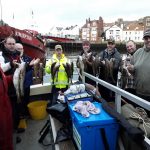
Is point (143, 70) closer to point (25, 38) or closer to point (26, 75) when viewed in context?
point (26, 75)

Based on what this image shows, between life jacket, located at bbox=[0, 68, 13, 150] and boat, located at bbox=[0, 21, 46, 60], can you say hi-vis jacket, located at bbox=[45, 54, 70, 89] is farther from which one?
boat, located at bbox=[0, 21, 46, 60]

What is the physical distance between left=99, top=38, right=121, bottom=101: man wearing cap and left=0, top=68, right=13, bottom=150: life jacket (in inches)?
72.9

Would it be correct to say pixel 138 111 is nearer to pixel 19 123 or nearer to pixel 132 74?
pixel 132 74

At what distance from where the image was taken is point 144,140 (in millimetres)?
2037

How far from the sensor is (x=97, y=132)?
2.39m

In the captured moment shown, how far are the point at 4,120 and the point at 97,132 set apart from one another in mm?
1343

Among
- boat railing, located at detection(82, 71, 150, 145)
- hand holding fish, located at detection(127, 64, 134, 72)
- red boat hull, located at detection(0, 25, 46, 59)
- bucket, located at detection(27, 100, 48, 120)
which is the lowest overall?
bucket, located at detection(27, 100, 48, 120)

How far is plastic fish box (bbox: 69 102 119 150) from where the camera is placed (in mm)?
2352

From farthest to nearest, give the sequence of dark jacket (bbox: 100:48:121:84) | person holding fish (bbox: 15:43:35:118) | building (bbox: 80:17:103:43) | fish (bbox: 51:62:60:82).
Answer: building (bbox: 80:17:103:43) < fish (bbox: 51:62:60:82) < dark jacket (bbox: 100:48:121:84) < person holding fish (bbox: 15:43:35:118)

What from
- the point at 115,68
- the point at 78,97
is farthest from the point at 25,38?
the point at 78,97

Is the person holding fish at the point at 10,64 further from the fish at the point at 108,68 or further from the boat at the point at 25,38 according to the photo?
the boat at the point at 25,38

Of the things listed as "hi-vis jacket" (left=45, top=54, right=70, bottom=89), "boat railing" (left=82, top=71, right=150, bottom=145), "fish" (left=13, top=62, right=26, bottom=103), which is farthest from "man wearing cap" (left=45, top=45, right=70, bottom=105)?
"boat railing" (left=82, top=71, right=150, bottom=145)

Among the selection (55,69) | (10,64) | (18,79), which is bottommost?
(18,79)

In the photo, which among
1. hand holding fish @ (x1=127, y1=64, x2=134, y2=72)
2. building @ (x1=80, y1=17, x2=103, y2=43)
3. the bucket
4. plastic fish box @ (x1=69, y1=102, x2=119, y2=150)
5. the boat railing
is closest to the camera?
the boat railing
